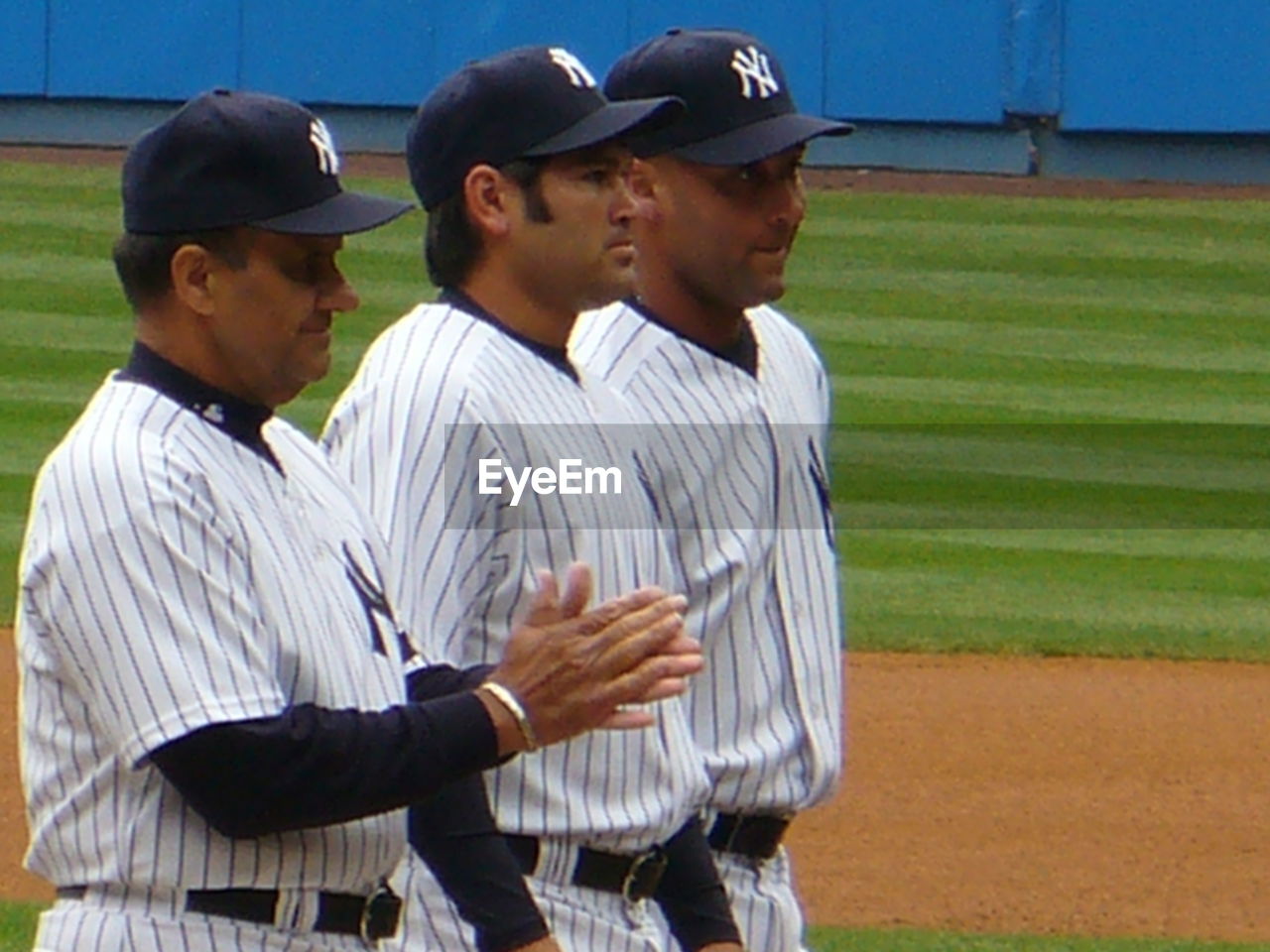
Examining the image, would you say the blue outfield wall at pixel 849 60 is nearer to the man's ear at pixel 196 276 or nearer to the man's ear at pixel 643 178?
the man's ear at pixel 643 178

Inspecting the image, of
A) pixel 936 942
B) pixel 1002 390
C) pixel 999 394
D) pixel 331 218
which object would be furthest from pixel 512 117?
pixel 1002 390

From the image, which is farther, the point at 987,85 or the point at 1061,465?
the point at 987,85

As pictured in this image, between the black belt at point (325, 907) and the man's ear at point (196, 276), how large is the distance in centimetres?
61

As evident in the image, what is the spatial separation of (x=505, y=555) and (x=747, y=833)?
666mm

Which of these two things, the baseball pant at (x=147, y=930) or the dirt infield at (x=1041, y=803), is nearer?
the baseball pant at (x=147, y=930)

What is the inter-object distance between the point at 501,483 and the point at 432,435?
10 centimetres

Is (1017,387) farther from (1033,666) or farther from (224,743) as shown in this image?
(224,743)

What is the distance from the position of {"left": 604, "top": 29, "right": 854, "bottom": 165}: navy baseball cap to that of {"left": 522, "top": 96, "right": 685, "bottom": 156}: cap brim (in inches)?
15.7

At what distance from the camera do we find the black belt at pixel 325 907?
264 cm

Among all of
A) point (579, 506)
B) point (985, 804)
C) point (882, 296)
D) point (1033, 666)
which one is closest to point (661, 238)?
point (579, 506)

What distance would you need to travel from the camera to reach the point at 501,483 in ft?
10.2

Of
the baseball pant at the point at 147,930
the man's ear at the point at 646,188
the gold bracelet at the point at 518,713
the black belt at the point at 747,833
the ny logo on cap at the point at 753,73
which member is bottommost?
the black belt at the point at 747,833

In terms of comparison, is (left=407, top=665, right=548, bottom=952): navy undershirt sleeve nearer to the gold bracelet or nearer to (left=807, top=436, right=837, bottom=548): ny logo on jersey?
the gold bracelet
